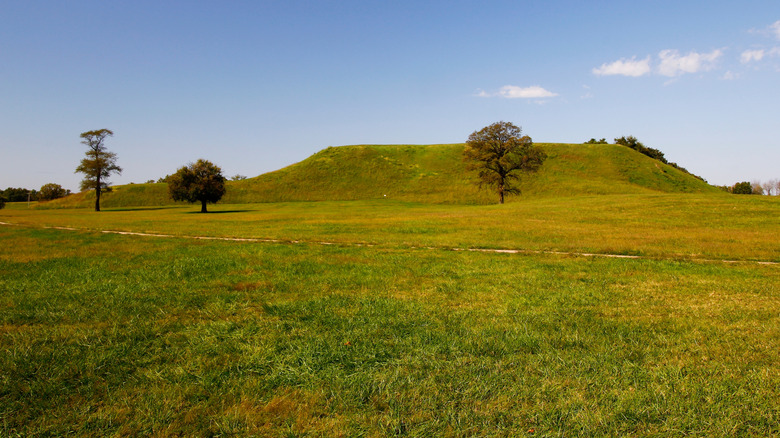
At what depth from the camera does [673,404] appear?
421 centimetres

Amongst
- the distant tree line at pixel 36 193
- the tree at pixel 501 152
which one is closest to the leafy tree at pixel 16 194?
the distant tree line at pixel 36 193

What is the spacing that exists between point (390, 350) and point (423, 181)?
92950mm

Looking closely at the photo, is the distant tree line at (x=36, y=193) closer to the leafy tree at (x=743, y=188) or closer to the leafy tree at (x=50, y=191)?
the leafy tree at (x=50, y=191)

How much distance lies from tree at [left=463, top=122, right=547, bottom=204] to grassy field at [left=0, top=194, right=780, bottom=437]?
2183 inches

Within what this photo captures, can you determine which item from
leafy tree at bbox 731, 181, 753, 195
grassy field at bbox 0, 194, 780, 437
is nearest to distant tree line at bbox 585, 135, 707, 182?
leafy tree at bbox 731, 181, 753, 195

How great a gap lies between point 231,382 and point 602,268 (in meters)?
11.3

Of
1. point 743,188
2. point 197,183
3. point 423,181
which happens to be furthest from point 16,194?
point 743,188

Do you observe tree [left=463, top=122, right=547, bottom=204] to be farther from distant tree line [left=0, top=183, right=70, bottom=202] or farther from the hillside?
distant tree line [left=0, top=183, right=70, bottom=202]

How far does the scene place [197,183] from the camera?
213 ft

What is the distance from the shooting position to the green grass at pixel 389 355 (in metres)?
4.00

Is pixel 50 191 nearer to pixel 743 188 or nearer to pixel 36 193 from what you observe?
pixel 36 193

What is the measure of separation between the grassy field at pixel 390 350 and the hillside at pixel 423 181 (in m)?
70.5

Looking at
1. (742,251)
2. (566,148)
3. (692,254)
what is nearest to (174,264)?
(692,254)

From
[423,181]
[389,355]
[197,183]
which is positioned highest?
[423,181]
